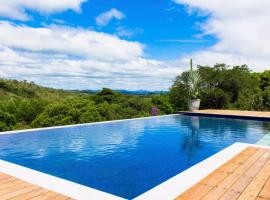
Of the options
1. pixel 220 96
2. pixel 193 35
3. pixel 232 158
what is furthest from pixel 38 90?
pixel 232 158

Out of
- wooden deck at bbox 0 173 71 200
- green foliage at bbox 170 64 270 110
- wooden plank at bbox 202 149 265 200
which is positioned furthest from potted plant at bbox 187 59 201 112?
wooden deck at bbox 0 173 71 200

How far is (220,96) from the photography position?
1513 centimetres

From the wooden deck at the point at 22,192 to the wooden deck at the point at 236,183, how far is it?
1503mm

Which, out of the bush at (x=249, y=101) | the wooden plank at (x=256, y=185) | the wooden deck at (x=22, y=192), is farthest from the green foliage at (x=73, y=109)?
the wooden plank at (x=256, y=185)

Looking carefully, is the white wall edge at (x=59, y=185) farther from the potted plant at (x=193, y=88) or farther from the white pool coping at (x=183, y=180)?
the potted plant at (x=193, y=88)

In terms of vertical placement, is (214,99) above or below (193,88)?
below

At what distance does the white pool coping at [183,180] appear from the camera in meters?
3.13

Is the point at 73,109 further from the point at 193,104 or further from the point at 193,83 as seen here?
the point at 193,83

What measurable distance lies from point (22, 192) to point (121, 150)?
353cm

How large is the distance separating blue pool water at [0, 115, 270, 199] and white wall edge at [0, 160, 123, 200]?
2.30 ft

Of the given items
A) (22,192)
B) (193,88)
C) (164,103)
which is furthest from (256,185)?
(164,103)

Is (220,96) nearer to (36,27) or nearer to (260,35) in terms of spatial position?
(260,35)

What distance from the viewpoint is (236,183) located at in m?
3.50

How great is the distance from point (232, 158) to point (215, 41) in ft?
46.5
